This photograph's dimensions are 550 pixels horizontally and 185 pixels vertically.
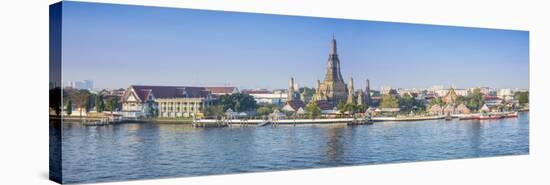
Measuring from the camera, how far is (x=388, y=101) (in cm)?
1399

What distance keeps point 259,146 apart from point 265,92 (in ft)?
2.69

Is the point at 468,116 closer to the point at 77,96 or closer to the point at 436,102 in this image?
the point at 436,102

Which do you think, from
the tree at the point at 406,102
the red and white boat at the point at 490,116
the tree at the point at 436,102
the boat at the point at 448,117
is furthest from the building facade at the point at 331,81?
the red and white boat at the point at 490,116

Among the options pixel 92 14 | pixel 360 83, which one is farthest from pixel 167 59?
pixel 360 83

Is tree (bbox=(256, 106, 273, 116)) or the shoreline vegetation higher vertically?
tree (bbox=(256, 106, 273, 116))

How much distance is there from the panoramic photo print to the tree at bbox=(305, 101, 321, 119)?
0.7 inches

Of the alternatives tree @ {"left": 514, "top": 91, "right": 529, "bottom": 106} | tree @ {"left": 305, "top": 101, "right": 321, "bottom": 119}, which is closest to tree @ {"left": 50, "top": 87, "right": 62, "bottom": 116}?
tree @ {"left": 305, "top": 101, "right": 321, "bottom": 119}

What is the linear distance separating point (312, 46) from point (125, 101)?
3140mm

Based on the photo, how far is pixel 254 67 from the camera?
41.6ft

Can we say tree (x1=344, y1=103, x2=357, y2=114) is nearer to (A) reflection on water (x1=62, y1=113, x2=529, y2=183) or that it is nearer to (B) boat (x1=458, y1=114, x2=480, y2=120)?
(A) reflection on water (x1=62, y1=113, x2=529, y2=183)

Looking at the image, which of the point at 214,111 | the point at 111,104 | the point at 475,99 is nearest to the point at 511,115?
the point at 475,99

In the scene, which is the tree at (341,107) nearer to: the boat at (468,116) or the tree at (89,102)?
the boat at (468,116)

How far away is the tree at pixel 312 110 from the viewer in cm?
1329

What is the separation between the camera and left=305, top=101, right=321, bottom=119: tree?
13.3m
